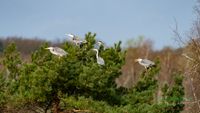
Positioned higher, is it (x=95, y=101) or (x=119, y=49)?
(x=119, y=49)

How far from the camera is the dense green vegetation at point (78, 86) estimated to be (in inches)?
446

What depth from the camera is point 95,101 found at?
36.9 ft

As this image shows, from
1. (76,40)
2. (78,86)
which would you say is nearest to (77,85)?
(78,86)

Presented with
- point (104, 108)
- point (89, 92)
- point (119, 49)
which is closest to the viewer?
point (104, 108)

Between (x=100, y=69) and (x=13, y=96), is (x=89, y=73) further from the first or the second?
(x=13, y=96)

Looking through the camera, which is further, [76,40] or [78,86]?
[76,40]

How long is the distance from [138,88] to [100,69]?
1.72 m

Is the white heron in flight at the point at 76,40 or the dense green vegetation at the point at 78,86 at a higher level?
the white heron in flight at the point at 76,40

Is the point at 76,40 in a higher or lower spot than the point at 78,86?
higher

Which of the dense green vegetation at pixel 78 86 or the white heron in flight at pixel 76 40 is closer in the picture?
the dense green vegetation at pixel 78 86

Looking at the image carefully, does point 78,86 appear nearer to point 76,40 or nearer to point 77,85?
point 77,85

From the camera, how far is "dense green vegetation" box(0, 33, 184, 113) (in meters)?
11.3

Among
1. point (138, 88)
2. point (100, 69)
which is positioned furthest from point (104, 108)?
point (138, 88)

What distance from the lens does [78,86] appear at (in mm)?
11719
